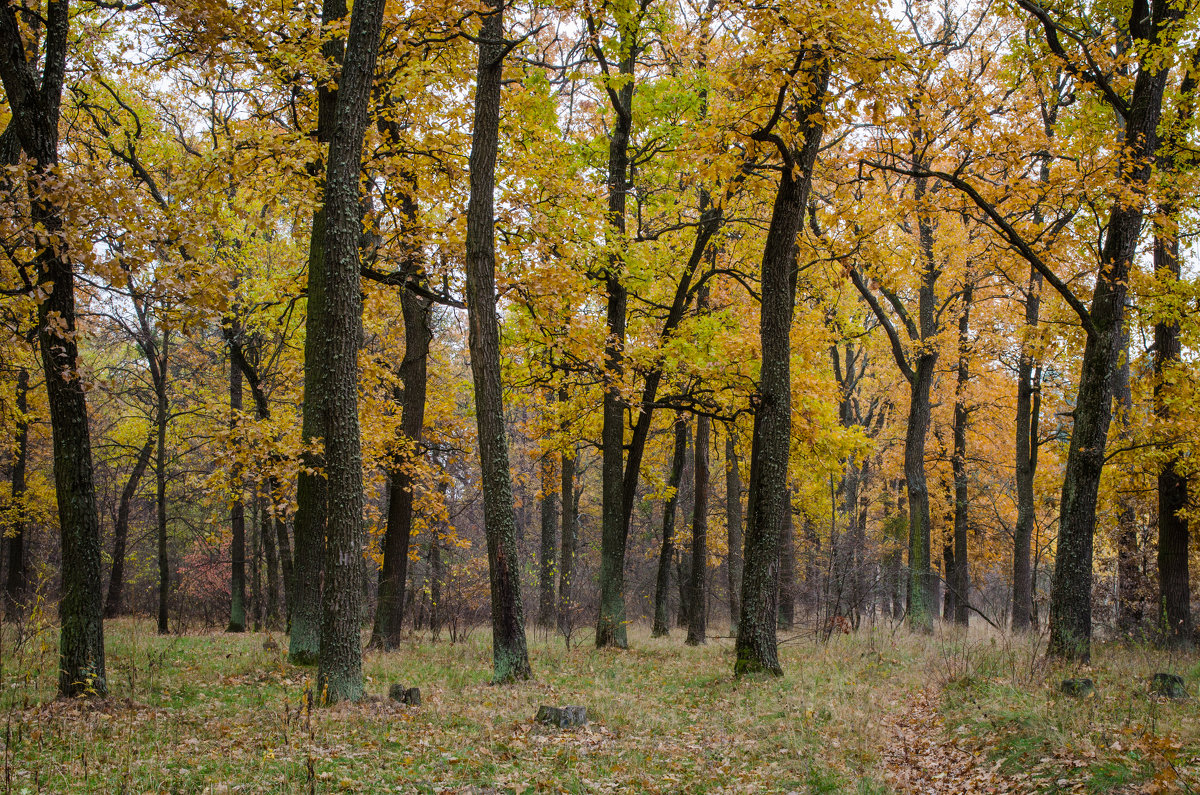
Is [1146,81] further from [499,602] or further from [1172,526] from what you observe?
[499,602]

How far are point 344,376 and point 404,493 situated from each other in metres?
5.79

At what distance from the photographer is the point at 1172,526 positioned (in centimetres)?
1365

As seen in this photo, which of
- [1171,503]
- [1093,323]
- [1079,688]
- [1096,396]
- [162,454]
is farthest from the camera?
[162,454]

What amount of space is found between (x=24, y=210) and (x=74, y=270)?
212cm

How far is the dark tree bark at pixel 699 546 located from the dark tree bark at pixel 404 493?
6.76 m

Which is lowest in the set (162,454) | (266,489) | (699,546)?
(699,546)

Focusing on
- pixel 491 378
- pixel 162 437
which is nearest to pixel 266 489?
pixel 162 437

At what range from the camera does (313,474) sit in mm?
10336

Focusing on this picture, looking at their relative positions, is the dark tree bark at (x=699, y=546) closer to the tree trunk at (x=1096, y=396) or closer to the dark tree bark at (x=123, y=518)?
the tree trunk at (x=1096, y=396)

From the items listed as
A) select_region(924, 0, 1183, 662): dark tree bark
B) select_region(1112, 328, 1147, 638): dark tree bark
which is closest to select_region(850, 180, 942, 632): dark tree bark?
select_region(1112, 328, 1147, 638): dark tree bark

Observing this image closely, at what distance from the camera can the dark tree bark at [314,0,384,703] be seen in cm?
755

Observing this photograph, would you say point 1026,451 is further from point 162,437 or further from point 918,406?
point 162,437

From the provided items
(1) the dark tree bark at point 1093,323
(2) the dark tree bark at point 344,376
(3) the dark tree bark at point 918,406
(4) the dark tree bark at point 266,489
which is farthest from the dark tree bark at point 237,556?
(1) the dark tree bark at point 1093,323

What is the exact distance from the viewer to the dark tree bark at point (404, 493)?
42.7 ft
